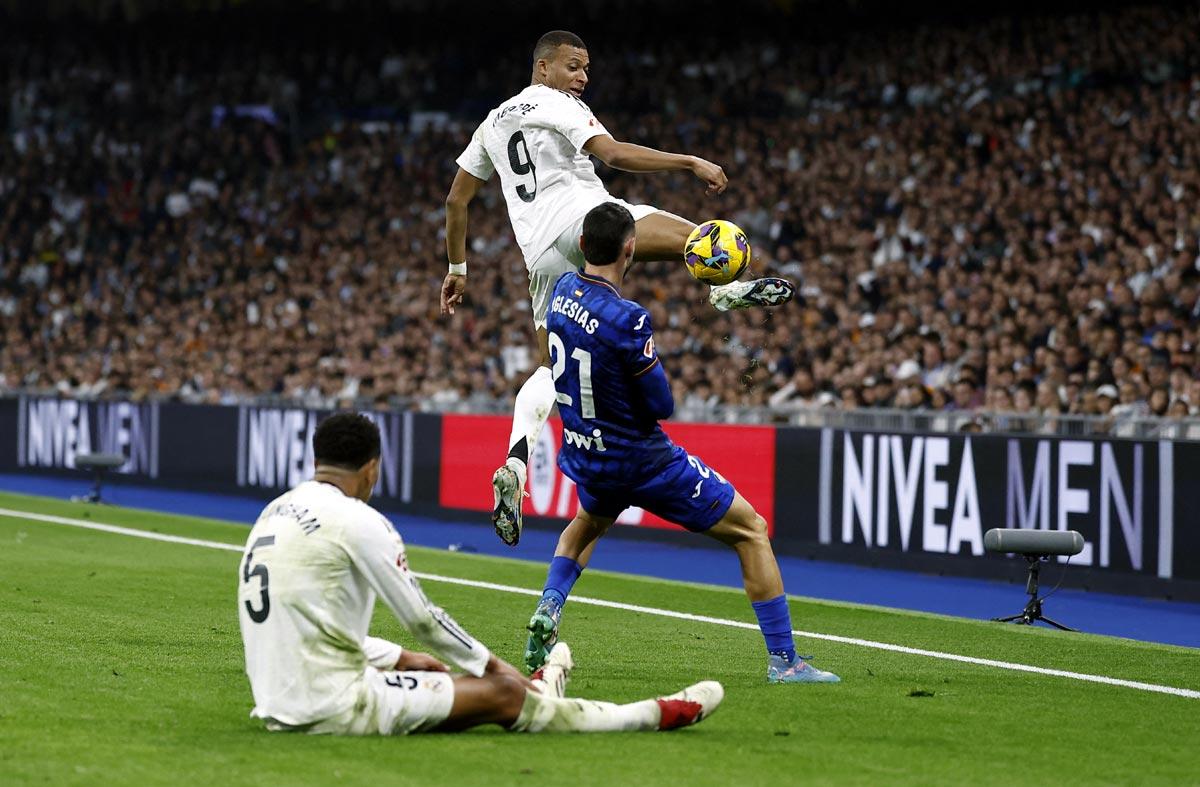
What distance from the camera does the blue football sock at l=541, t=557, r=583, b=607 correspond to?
8.22m

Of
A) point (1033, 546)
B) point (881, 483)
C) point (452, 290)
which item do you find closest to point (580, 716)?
point (452, 290)

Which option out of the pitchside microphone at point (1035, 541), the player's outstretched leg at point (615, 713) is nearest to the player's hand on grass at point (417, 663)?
the player's outstretched leg at point (615, 713)

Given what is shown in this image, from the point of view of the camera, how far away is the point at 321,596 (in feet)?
19.0

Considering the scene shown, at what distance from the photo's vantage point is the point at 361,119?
33.1 meters

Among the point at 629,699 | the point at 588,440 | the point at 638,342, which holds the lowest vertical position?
the point at 629,699

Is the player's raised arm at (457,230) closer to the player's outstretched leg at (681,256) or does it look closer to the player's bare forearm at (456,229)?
the player's bare forearm at (456,229)

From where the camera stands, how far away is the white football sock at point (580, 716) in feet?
20.8

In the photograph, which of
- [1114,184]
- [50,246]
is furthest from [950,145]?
[50,246]

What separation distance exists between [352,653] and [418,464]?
15146 millimetres

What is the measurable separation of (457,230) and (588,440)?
177 centimetres

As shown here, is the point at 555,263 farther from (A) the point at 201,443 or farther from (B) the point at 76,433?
(B) the point at 76,433

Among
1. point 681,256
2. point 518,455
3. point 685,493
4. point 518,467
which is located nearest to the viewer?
point 685,493

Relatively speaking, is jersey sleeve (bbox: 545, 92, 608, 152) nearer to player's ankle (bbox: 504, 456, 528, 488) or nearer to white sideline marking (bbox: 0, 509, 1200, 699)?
player's ankle (bbox: 504, 456, 528, 488)

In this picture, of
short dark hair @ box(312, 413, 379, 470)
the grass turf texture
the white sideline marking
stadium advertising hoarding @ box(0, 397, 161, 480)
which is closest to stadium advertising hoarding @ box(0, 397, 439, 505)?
stadium advertising hoarding @ box(0, 397, 161, 480)
